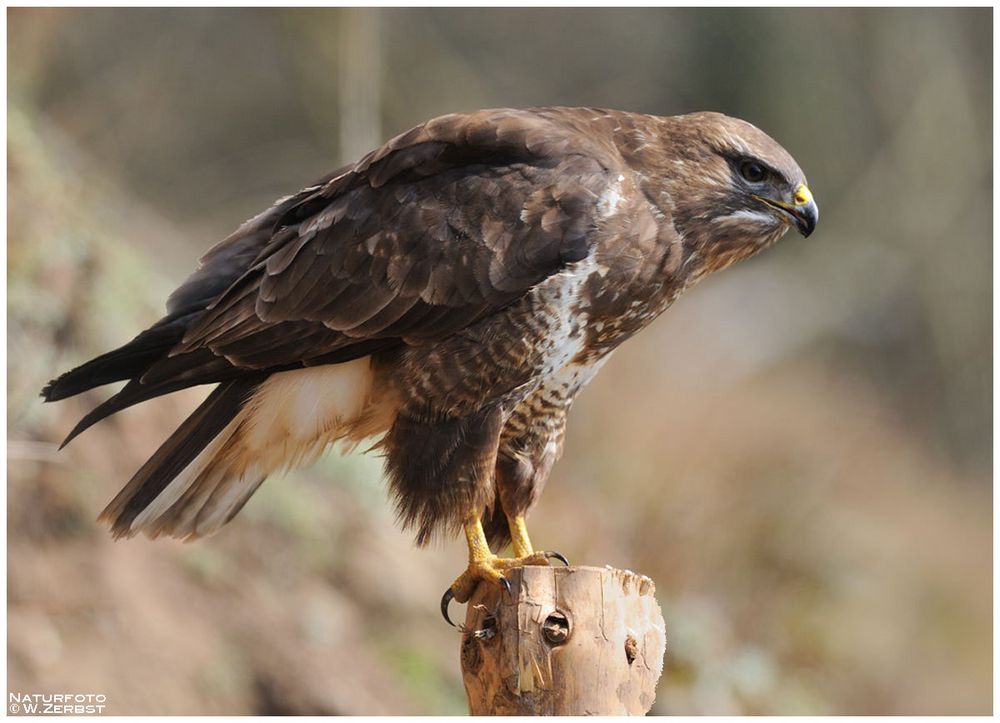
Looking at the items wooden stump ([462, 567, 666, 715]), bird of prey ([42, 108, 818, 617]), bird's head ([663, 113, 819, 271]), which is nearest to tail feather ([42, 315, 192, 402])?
bird of prey ([42, 108, 818, 617])

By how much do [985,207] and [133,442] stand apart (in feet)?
33.3

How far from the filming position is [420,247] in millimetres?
3844

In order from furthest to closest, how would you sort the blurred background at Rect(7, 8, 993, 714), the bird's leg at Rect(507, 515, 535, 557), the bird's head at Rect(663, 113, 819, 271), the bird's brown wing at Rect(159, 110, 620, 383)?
the blurred background at Rect(7, 8, 993, 714)
the bird's leg at Rect(507, 515, 535, 557)
the bird's head at Rect(663, 113, 819, 271)
the bird's brown wing at Rect(159, 110, 620, 383)

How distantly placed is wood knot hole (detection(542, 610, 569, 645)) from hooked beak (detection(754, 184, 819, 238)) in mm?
1429

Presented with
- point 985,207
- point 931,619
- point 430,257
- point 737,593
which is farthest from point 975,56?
point 430,257

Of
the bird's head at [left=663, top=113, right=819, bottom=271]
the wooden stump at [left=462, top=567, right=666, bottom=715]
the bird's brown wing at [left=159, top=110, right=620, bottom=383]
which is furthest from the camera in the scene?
the bird's head at [left=663, top=113, right=819, bottom=271]

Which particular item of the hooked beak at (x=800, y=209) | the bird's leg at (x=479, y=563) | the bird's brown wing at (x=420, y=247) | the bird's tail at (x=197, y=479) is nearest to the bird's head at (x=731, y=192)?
the hooked beak at (x=800, y=209)

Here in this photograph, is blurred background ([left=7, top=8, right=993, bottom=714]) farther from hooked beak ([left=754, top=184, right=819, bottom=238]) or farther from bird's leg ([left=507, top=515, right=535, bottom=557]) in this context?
hooked beak ([left=754, top=184, right=819, bottom=238])

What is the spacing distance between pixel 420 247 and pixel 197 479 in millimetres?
1185

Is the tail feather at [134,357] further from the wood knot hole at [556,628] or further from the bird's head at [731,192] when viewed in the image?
the bird's head at [731,192]

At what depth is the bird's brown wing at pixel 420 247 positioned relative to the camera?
3.70 metres

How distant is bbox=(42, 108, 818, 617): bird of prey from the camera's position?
370 centimetres

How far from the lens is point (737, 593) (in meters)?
8.89

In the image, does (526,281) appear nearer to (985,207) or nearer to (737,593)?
(737,593)
